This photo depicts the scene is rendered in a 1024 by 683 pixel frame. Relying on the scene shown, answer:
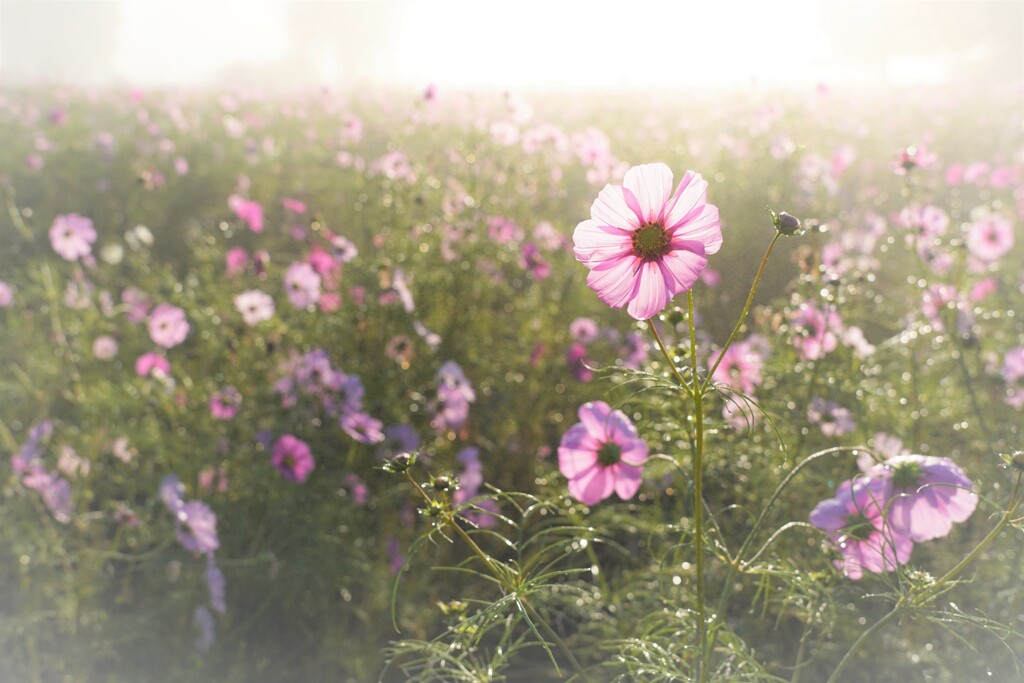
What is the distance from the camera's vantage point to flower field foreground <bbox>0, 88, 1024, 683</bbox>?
91 centimetres

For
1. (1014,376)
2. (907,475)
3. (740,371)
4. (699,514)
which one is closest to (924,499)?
(907,475)

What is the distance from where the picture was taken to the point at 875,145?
16.5 ft

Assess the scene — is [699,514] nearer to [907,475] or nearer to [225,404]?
[907,475]

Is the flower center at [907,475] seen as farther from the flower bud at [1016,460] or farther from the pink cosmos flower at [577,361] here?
the pink cosmos flower at [577,361]

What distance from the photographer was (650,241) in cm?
71

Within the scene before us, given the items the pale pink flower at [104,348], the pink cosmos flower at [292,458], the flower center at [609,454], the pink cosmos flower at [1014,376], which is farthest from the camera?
the pale pink flower at [104,348]

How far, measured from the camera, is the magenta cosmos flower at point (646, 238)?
662 mm

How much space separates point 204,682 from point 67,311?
143 cm

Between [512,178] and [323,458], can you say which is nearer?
[323,458]

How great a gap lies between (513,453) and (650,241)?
1240 millimetres

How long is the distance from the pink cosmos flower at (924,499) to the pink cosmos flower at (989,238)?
5.71 ft

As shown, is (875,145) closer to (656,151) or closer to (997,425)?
(656,151)

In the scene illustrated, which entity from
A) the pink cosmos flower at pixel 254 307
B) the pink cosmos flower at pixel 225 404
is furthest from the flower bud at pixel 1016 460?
the pink cosmos flower at pixel 254 307

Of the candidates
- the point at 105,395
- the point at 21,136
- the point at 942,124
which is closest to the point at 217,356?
the point at 105,395
